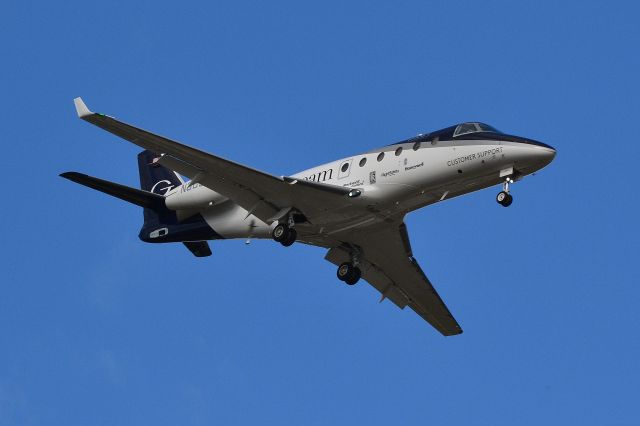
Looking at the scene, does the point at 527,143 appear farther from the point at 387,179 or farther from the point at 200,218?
the point at 200,218

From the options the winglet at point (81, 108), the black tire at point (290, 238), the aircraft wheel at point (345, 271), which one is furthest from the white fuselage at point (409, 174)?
the winglet at point (81, 108)

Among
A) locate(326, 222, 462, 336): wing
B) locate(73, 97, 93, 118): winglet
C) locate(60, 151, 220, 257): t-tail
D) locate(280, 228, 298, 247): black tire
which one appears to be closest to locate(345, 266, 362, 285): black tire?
locate(326, 222, 462, 336): wing

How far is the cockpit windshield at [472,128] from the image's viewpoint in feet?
111

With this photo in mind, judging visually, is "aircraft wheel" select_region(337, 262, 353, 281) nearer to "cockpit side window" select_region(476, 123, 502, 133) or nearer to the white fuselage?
the white fuselage

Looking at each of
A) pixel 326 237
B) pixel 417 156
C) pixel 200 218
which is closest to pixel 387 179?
pixel 417 156

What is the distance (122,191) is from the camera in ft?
123

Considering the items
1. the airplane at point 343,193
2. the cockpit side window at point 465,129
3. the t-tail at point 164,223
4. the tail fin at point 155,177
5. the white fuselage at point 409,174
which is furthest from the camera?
the tail fin at point 155,177

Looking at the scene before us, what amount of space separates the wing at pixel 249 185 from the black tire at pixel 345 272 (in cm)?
332

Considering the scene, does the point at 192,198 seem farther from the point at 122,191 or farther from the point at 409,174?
the point at 409,174

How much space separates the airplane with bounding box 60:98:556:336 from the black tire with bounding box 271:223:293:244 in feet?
0.10

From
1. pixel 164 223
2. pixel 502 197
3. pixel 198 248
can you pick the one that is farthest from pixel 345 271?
pixel 502 197

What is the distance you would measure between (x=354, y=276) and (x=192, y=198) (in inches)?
228

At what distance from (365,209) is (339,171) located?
1.48 metres

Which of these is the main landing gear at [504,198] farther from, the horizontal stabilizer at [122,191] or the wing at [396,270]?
the horizontal stabilizer at [122,191]
